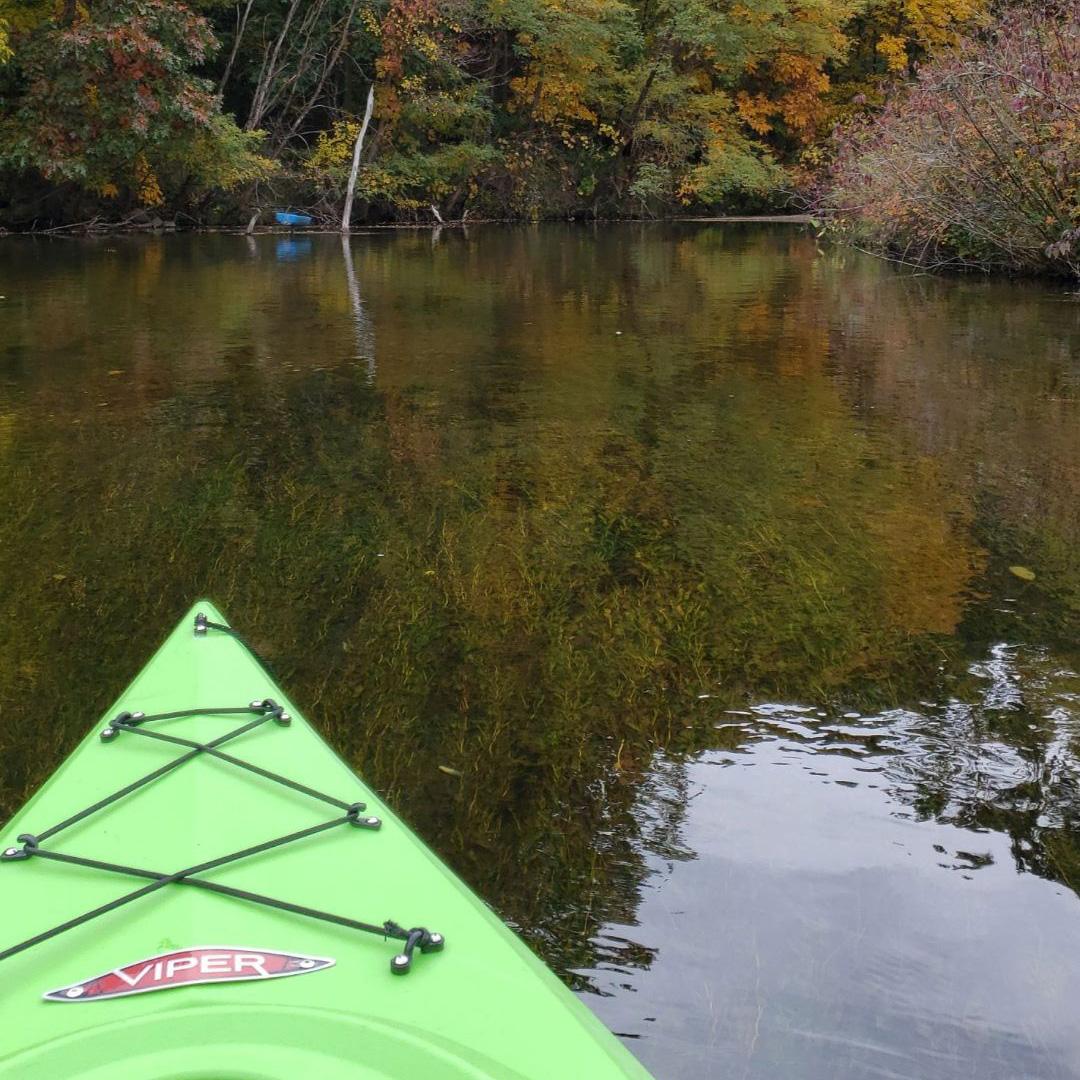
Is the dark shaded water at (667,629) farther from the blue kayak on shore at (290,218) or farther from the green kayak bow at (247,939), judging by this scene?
the blue kayak on shore at (290,218)

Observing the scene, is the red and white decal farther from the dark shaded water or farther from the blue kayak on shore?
the blue kayak on shore

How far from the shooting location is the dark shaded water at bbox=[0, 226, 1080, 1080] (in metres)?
2.48

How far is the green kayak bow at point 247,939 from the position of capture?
1.66 m

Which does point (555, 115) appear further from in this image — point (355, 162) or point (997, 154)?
point (997, 154)

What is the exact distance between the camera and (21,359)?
9148 mm

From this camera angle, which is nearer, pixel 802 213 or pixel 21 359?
pixel 21 359

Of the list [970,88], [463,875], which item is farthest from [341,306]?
[463,875]

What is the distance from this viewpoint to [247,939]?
6.27 ft

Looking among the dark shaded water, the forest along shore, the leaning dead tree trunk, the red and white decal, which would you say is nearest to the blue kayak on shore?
the forest along shore

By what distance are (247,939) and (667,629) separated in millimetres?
2443

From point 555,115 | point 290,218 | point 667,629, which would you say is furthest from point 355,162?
point 667,629

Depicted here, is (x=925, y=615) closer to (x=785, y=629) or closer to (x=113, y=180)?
(x=785, y=629)

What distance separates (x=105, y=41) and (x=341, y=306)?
9.76m

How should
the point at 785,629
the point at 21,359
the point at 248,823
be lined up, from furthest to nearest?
the point at 21,359
the point at 785,629
the point at 248,823
